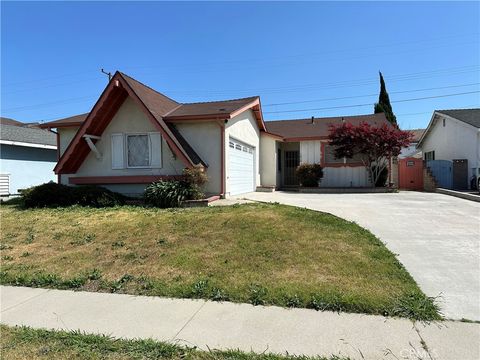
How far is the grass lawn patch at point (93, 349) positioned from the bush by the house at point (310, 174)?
17367 millimetres

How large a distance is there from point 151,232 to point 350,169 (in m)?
15.1

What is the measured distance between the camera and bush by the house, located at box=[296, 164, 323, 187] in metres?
20.2

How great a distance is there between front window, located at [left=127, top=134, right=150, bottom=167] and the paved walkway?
9.86 m

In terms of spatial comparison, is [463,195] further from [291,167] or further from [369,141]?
[291,167]

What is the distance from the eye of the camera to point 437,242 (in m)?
7.07

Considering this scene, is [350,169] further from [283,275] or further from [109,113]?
[283,275]

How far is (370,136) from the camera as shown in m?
18.0

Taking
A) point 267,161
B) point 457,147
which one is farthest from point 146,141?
point 457,147

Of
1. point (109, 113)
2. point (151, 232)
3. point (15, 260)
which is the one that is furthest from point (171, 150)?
point (15, 260)

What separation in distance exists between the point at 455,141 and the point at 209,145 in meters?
16.5

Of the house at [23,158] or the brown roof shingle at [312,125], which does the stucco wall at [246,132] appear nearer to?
the brown roof shingle at [312,125]

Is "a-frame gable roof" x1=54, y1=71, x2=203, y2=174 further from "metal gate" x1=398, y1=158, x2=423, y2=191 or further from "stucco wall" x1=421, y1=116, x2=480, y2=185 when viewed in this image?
"stucco wall" x1=421, y1=116, x2=480, y2=185

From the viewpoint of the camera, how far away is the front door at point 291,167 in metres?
22.8

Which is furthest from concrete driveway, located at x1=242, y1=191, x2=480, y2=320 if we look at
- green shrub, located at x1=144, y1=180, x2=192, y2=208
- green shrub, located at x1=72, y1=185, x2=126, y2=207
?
green shrub, located at x1=72, y1=185, x2=126, y2=207
